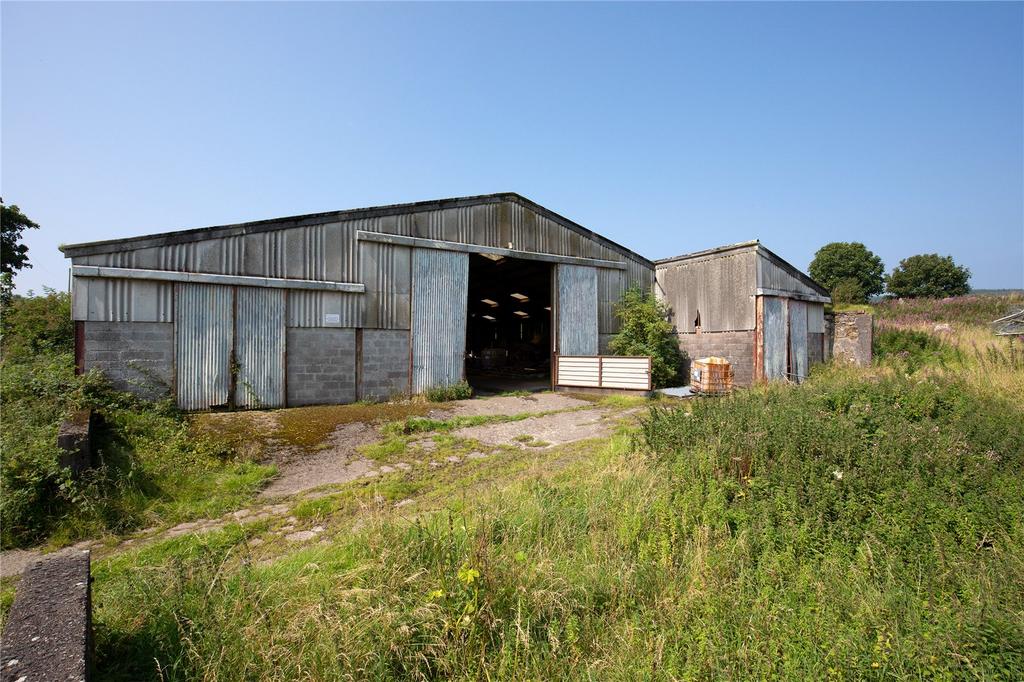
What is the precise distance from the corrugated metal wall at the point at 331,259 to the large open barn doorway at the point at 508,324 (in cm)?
110

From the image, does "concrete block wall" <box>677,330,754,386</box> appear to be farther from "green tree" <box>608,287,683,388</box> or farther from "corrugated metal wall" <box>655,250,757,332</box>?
"green tree" <box>608,287,683,388</box>

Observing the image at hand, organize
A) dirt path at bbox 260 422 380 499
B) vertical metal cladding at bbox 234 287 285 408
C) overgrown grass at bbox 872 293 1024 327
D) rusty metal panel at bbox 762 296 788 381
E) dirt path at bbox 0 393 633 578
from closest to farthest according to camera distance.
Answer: dirt path at bbox 0 393 633 578 < dirt path at bbox 260 422 380 499 < vertical metal cladding at bbox 234 287 285 408 < rusty metal panel at bbox 762 296 788 381 < overgrown grass at bbox 872 293 1024 327

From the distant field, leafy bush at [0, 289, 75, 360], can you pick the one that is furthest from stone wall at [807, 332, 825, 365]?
leafy bush at [0, 289, 75, 360]

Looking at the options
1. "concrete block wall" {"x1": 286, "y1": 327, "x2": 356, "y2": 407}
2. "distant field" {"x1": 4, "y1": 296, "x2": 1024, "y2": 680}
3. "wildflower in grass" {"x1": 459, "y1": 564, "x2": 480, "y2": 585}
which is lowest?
"distant field" {"x1": 4, "y1": 296, "x2": 1024, "y2": 680}

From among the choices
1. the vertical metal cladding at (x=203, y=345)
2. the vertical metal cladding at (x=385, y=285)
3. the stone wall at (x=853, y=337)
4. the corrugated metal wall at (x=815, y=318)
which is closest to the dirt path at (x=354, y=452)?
the vertical metal cladding at (x=385, y=285)

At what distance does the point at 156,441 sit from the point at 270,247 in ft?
17.8

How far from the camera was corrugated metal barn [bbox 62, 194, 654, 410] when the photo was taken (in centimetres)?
1001

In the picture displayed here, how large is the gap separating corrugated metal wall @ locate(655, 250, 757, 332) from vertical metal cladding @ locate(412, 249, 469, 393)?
26.1ft

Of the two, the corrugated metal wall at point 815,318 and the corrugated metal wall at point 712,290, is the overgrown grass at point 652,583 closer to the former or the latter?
the corrugated metal wall at point 712,290

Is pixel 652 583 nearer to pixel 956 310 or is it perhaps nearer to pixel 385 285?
pixel 385 285

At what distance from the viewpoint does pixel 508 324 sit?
30766mm

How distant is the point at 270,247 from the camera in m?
11.5

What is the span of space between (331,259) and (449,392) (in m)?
4.74

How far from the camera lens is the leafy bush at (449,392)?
13133mm
